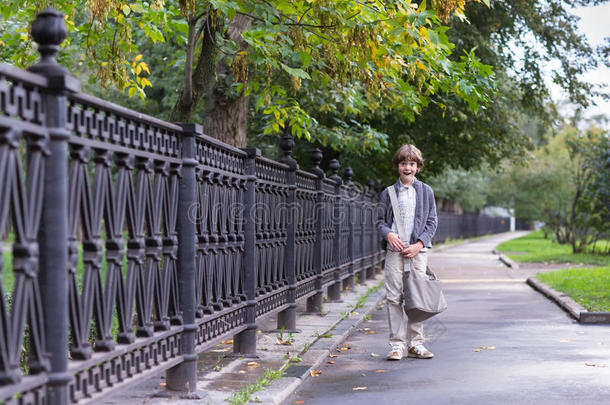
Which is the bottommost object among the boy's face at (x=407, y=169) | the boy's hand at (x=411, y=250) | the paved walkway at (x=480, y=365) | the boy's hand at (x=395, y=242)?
the paved walkway at (x=480, y=365)

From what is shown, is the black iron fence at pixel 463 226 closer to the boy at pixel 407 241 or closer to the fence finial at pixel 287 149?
the fence finial at pixel 287 149

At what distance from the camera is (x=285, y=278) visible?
30.5ft

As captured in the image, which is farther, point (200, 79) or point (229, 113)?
point (229, 113)

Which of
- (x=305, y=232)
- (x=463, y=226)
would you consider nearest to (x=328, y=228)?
(x=305, y=232)

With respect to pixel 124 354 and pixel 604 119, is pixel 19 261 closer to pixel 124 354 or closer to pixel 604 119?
pixel 124 354

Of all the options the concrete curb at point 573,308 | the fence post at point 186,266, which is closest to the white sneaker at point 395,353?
the fence post at point 186,266

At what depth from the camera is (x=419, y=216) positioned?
26.0ft

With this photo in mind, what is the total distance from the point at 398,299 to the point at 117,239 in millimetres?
4009

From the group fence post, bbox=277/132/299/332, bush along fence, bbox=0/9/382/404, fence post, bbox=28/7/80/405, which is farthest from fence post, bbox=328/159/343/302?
fence post, bbox=28/7/80/405

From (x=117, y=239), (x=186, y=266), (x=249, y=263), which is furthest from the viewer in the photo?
(x=249, y=263)

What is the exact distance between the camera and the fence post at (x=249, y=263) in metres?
7.50

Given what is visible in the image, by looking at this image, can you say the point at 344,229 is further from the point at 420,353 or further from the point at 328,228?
the point at 420,353

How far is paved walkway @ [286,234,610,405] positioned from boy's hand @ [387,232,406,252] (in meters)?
1.02

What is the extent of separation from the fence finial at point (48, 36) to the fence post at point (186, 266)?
199 cm
